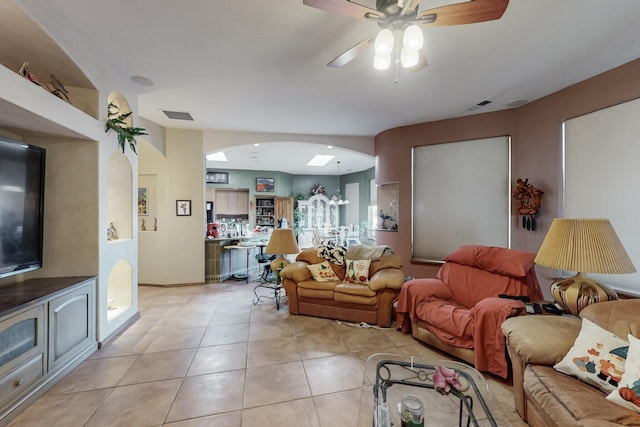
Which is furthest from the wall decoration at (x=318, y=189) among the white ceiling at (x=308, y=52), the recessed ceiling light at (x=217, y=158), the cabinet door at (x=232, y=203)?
the white ceiling at (x=308, y=52)

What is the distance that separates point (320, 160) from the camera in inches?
307

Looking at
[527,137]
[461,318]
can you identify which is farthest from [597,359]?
→ [527,137]

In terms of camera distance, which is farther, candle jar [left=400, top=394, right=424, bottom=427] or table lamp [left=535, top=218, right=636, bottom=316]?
table lamp [left=535, top=218, right=636, bottom=316]

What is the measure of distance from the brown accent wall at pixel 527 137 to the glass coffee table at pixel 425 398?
3.04 meters

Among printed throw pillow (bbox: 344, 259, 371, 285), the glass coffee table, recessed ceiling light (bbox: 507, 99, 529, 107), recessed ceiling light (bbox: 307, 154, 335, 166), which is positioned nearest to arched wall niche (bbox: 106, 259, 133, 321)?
printed throw pillow (bbox: 344, 259, 371, 285)

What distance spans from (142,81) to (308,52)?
207 centimetres

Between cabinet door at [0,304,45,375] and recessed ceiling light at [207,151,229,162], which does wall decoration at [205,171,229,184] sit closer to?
recessed ceiling light at [207,151,229,162]

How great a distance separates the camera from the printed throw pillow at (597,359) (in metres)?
1.37

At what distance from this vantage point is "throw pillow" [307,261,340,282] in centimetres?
351

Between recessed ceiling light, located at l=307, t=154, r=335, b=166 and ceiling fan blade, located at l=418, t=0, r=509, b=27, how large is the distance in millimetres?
5553

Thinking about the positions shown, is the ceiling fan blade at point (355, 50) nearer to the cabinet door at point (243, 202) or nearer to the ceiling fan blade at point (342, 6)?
the ceiling fan blade at point (342, 6)

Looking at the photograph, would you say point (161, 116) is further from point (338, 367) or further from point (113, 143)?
point (338, 367)

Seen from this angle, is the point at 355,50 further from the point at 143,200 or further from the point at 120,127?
the point at 143,200

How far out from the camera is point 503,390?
2.00 metres
